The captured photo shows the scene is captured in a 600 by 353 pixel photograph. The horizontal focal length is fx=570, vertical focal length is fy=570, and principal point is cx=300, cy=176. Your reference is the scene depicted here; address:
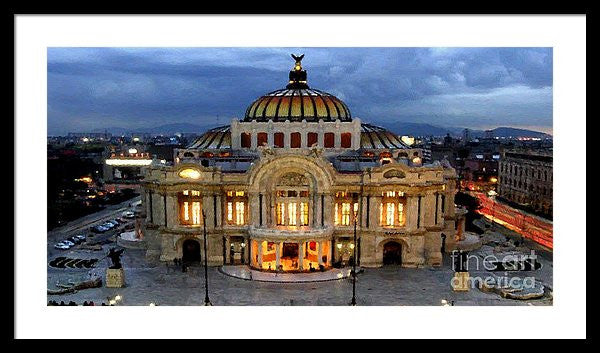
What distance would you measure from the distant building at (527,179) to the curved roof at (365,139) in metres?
15.3

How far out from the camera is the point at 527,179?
173ft

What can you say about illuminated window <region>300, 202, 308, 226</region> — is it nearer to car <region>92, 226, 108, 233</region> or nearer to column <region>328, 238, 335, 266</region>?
column <region>328, 238, 335, 266</region>

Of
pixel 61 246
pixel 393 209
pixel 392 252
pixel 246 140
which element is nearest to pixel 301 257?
pixel 392 252

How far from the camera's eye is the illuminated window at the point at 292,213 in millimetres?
33344

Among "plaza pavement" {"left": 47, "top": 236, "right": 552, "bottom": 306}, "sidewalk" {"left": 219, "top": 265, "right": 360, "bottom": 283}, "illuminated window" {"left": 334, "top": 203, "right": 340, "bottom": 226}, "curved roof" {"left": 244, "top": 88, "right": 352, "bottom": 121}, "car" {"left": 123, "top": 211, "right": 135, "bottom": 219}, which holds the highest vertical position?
"curved roof" {"left": 244, "top": 88, "right": 352, "bottom": 121}

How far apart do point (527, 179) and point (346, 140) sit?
881 inches

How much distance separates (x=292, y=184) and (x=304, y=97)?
30.2ft

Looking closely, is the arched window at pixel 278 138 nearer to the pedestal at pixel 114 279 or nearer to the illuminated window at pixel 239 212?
the illuminated window at pixel 239 212

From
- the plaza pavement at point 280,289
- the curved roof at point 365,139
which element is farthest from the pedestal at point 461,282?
the curved roof at point 365,139

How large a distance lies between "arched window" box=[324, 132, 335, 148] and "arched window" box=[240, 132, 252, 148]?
5302 millimetres

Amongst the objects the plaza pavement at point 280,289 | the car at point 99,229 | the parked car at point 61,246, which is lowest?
the plaza pavement at point 280,289

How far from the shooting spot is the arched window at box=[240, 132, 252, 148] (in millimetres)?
39844

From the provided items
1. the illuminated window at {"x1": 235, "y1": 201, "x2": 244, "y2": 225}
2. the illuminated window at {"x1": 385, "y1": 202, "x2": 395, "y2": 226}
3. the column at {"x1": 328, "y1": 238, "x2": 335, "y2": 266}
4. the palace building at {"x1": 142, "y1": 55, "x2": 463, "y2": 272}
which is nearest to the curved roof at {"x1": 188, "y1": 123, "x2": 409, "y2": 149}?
the palace building at {"x1": 142, "y1": 55, "x2": 463, "y2": 272}
